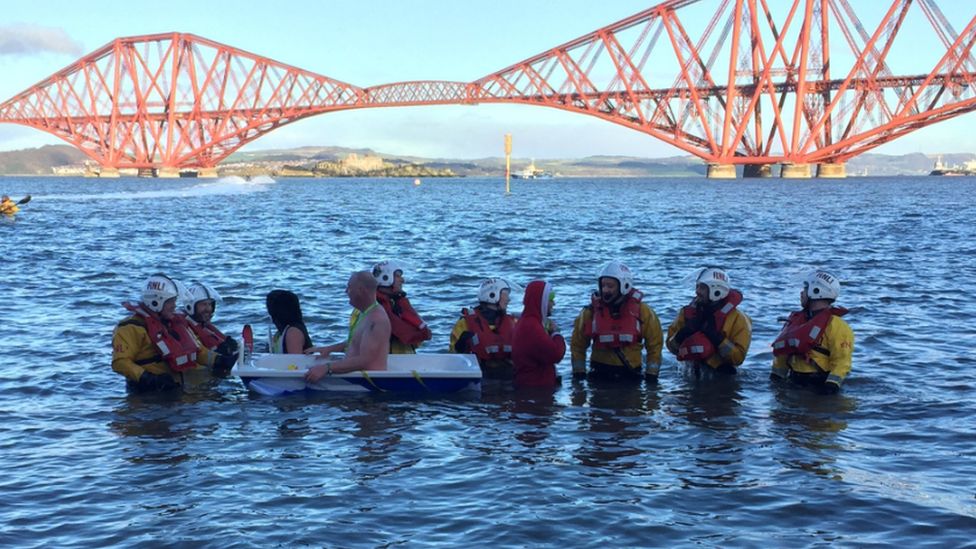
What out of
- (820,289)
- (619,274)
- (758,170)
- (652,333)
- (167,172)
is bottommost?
(652,333)

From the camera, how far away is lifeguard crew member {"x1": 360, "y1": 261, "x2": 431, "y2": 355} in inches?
475

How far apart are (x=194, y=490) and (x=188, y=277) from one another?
18.3m

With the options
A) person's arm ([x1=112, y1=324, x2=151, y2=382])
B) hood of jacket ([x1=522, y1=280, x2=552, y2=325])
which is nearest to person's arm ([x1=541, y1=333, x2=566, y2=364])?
hood of jacket ([x1=522, y1=280, x2=552, y2=325])

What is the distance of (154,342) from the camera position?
1113 cm

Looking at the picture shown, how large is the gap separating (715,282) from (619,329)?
4.06 ft

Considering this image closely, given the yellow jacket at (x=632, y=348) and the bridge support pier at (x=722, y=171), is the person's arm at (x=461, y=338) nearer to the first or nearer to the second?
the yellow jacket at (x=632, y=348)

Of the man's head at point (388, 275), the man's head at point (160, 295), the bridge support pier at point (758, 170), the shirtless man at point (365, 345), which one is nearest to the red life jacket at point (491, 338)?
the man's head at point (388, 275)

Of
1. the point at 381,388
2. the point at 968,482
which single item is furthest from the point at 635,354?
the point at 968,482

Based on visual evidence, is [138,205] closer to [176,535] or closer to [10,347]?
[10,347]

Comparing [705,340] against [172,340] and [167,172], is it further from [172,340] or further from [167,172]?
[167,172]

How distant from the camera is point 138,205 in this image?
2625 inches

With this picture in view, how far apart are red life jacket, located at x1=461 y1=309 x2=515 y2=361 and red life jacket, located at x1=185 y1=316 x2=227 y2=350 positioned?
10.3ft

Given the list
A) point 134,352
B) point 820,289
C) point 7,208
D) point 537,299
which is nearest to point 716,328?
point 820,289

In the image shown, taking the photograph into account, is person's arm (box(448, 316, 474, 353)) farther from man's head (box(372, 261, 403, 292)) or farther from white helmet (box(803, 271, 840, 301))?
white helmet (box(803, 271, 840, 301))
